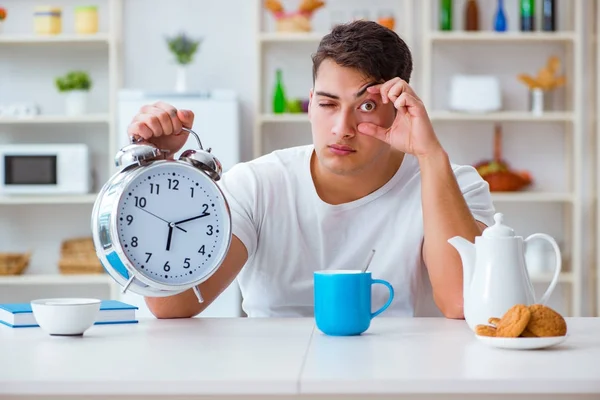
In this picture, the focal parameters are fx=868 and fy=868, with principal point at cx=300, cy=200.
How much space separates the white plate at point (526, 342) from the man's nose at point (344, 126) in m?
0.70

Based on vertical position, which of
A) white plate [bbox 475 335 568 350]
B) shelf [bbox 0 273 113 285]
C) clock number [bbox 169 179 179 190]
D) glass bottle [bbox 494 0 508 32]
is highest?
glass bottle [bbox 494 0 508 32]

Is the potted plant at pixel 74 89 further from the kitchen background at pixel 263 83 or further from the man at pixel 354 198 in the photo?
the man at pixel 354 198

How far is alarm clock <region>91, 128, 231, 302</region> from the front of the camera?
5.03 feet

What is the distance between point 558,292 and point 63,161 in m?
2.69

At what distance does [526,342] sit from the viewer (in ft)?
4.33

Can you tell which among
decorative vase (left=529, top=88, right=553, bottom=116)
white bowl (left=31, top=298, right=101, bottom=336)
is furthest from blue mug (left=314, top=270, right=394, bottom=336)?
decorative vase (left=529, top=88, right=553, bottom=116)

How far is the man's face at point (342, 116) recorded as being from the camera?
1.93m

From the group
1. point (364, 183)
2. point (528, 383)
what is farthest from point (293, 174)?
point (528, 383)

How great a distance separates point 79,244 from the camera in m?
4.47

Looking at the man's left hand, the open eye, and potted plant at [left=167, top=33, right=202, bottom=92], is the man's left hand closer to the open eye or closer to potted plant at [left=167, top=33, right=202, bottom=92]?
the open eye

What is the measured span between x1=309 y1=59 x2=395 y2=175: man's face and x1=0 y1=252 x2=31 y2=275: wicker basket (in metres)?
2.91

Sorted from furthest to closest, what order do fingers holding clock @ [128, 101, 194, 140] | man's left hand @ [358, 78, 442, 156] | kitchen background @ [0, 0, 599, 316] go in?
kitchen background @ [0, 0, 599, 316] → man's left hand @ [358, 78, 442, 156] → fingers holding clock @ [128, 101, 194, 140]

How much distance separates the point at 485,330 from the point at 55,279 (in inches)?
132

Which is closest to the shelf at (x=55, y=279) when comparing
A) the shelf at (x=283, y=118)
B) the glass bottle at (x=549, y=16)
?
the shelf at (x=283, y=118)
